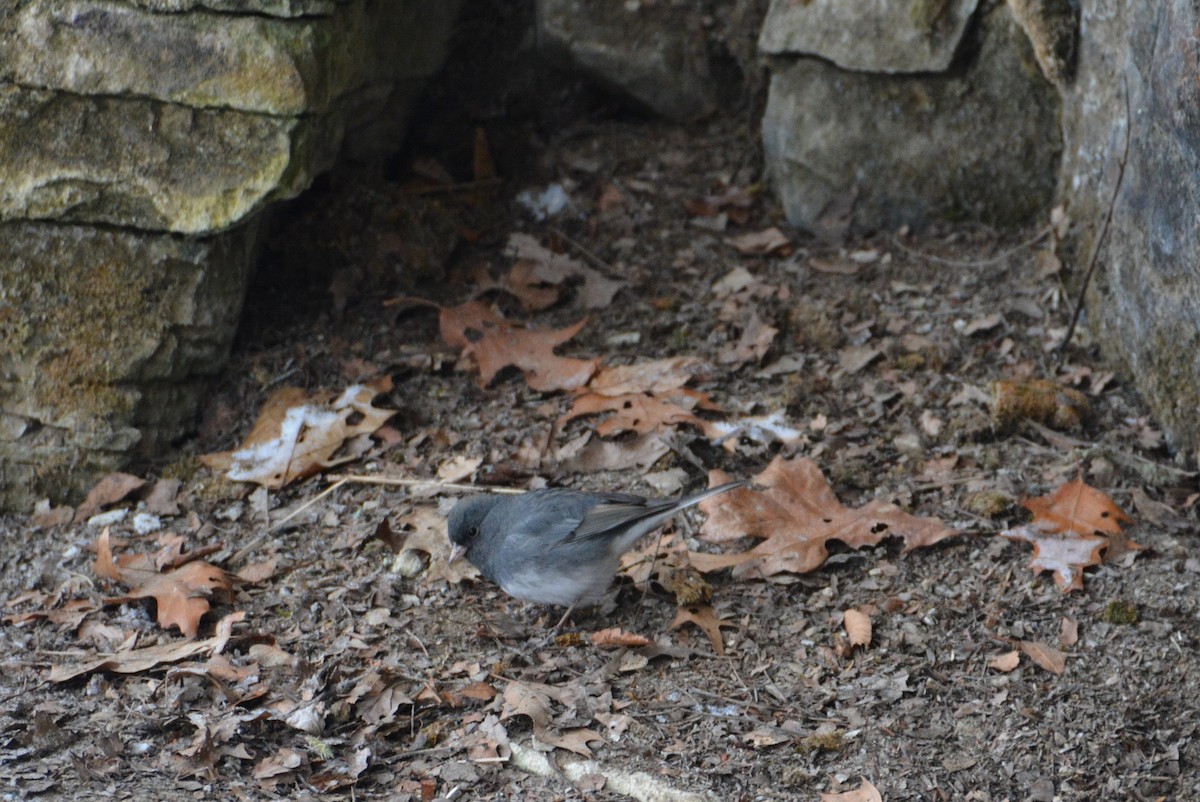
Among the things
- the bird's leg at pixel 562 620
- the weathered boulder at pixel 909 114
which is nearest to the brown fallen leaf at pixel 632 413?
the bird's leg at pixel 562 620

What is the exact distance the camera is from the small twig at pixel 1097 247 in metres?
4.01

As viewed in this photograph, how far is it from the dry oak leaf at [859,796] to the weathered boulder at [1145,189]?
1792mm

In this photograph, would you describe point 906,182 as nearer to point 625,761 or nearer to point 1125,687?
point 1125,687

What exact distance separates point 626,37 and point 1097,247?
236 centimetres

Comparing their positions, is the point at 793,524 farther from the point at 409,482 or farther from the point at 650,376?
the point at 409,482

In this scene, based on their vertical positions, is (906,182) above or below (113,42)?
below

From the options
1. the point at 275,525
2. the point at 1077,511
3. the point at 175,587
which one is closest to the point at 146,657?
the point at 175,587

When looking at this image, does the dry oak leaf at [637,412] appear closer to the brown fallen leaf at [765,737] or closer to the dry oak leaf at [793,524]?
the dry oak leaf at [793,524]

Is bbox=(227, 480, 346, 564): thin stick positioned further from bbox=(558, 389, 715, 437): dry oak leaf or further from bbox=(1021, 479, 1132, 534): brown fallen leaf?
bbox=(1021, 479, 1132, 534): brown fallen leaf

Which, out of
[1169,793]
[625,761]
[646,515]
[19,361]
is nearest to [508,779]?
[625,761]

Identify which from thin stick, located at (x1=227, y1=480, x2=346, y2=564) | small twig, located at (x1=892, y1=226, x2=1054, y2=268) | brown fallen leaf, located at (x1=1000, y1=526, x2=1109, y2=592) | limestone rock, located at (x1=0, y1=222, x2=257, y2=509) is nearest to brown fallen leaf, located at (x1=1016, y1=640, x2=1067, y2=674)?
brown fallen leaf, located at (x1=1000, y1=526, x2=1109, y2=592)

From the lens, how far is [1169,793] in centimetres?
273

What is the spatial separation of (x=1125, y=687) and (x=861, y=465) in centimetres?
115

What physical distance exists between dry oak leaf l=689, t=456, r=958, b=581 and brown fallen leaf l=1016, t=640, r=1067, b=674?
17.8 inches
